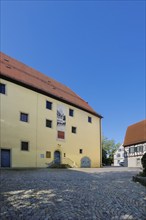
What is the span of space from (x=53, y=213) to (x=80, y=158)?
26.0m

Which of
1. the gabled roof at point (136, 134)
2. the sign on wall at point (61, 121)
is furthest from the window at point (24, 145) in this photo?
the gabled roof at point (136, 134)

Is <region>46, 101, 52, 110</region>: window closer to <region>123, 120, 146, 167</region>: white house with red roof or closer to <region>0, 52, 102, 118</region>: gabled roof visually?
<region>0, 52, 102, 118</region>: gabled roof

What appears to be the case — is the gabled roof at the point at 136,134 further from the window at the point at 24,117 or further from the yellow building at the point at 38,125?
the window at the point at 24,117

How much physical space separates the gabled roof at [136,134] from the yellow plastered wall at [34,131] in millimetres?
13975

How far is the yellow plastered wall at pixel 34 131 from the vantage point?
2311 cm

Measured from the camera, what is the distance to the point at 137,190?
9672mm

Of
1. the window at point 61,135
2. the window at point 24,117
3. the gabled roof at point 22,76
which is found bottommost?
the window at point 61,135

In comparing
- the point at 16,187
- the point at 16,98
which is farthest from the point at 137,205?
the point at 16,98

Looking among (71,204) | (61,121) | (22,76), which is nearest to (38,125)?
(61,121)

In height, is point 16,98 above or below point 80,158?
above

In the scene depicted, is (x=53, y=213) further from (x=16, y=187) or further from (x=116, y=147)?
(x=116, y=147)

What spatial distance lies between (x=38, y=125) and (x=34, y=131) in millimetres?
873

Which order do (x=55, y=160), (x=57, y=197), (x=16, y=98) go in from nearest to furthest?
(x=57, y=197) < (x=16, y=98) < (x=55, y=160)

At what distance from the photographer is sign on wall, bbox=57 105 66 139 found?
94.7 ft
